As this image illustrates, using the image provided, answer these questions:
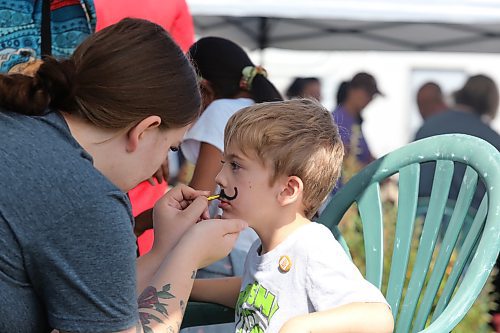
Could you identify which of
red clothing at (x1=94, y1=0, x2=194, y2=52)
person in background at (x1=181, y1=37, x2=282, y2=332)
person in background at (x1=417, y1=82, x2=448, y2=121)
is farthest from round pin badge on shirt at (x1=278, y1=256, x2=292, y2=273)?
person in background at (x1=417, y1=82, x2=448, y2=121)

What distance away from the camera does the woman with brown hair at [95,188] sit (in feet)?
4.53

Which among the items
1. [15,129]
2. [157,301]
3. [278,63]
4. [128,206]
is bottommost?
[278,63]

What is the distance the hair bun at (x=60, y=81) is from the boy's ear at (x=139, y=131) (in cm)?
11

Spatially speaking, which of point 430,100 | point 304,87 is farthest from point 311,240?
point 430,100

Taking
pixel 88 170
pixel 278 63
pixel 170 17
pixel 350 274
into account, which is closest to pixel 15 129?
pixel 88 170

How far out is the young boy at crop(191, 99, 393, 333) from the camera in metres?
1.75

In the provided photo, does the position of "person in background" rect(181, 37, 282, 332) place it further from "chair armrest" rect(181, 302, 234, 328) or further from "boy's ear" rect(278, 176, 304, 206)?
"boy's ear" rect(278, 176, 304, 206)

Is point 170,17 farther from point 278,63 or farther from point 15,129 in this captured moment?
point 278,63

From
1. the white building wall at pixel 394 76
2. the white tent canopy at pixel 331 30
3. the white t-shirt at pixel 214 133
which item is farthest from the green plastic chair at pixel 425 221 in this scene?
the white building wall at pixel 394 76

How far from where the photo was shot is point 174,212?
1.76 m

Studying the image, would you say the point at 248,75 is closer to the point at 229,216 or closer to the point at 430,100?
the point at 229,216

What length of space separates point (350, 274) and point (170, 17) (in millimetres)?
1193

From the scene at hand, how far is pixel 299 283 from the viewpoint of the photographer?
174 centimetres

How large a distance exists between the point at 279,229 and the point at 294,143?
0.18 m
